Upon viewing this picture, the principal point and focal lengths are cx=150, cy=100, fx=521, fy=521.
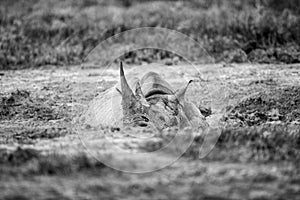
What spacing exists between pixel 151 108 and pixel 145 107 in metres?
0.12

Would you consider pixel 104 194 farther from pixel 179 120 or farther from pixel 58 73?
pixel 58 73

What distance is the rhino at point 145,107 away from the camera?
541cm

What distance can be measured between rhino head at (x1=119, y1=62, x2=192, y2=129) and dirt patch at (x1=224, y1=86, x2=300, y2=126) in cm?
110

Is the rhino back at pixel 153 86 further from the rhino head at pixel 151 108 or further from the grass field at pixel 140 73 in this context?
the grass field at pixel 140 73

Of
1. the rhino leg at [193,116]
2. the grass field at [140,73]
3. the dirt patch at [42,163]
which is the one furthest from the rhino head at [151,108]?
the dirt patch at [42,163]

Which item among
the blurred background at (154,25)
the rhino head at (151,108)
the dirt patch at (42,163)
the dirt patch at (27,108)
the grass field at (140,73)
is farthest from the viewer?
the blurred background at (154,25)

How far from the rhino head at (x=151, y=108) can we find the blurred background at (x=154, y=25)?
3528 mm

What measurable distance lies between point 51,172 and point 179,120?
85.4 inches

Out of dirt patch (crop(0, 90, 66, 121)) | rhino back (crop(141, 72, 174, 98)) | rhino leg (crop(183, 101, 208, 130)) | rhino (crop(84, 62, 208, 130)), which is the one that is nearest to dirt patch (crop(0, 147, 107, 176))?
rhino (crop(84, 62, 208, 130))

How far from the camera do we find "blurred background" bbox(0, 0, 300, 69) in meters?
9.40

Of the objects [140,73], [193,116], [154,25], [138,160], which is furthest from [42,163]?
[154,25]

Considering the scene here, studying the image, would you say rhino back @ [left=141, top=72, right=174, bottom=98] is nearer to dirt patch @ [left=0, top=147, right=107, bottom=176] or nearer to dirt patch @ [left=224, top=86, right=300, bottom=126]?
dirt patch @ [left=224, top=86, right=300, bottom=126]

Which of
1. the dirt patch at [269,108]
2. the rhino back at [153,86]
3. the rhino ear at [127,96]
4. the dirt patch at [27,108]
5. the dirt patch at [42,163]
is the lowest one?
the dirt patch at [27,108]

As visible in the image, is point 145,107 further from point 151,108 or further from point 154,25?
point 154,25
